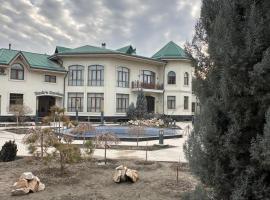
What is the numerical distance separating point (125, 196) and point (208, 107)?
3.85 meters

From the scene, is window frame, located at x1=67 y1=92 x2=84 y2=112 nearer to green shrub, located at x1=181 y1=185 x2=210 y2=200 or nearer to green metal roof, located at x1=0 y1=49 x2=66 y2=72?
green metal roof, located at x1=0 y1=49 x2=66 y2=72

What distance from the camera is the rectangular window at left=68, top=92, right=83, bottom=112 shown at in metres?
37.3

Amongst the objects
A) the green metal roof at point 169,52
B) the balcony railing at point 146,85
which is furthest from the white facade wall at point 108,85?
the green metal roof at point 169,52

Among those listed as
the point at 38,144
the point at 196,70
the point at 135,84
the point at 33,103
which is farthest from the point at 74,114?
the point at 196,70

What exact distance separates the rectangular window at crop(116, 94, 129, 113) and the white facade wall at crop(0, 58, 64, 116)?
665cm

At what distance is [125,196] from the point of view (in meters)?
6.95

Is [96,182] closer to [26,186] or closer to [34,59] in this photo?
[26,186]

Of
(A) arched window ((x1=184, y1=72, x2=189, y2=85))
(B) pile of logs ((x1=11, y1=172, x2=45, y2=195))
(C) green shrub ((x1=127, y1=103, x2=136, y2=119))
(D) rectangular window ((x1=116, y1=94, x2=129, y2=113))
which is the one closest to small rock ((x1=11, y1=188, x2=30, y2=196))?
(B) pile of logs ((x1=11, y1=172, x2=45, y2=195))

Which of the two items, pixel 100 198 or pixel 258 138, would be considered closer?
pixel 258 138

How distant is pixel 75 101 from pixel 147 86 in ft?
29.3

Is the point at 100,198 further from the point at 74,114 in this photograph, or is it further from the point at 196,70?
the point at 74,114

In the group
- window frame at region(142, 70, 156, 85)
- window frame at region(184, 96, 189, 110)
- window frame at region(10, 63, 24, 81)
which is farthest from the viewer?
window frame at region(184, 96, 189, 110)

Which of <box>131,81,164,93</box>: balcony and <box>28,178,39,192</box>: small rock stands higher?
<box>131,81,164,93</box>: balcony

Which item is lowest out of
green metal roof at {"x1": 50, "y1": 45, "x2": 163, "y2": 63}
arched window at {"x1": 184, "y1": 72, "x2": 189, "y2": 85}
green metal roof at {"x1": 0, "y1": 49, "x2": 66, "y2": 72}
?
arched window at {"x1": 184, "y1": 72, "x2": 189, "y2": 85}
